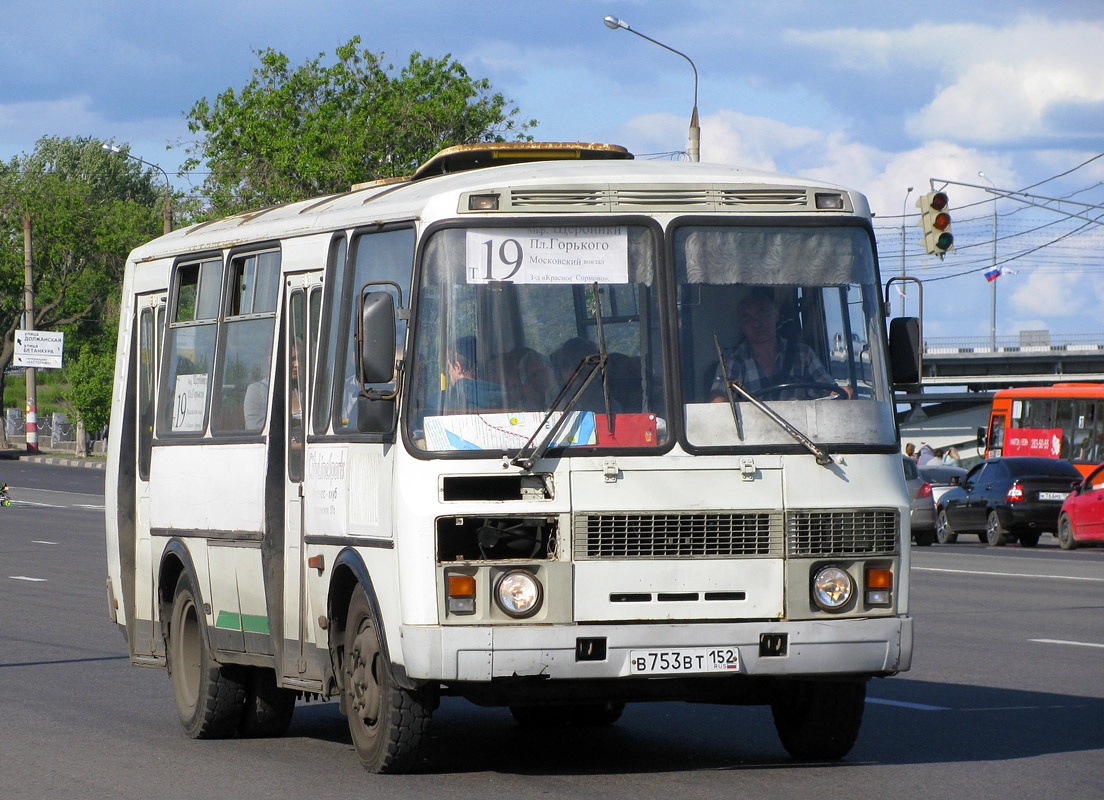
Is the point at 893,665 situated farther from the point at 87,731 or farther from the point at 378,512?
the point at 87,731

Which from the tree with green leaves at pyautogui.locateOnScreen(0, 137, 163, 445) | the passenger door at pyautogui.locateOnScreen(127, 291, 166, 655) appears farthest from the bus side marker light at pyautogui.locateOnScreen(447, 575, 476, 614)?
the tree with green leaves at pyautogui.locateOnScreen(0, 137, 163, 445)

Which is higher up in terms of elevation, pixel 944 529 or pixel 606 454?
pixel 606 454

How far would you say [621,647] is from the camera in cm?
727

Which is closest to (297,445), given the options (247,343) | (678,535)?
(247,343)

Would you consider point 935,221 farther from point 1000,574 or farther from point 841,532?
point 841,532

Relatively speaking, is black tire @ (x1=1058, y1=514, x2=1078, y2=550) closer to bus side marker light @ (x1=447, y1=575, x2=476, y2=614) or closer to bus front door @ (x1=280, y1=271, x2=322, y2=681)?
bus front door @ (x1=280, y1=271, x2=322, y2=681)

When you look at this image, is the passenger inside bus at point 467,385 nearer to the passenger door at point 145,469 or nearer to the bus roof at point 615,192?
the bus roof at point 615,192

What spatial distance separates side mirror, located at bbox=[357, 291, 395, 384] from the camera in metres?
7.31

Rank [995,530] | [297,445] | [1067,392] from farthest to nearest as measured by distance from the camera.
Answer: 1. [1067,392]
2. [995,530]
3. [297,445]

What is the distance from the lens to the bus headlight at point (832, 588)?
7492 millimetres

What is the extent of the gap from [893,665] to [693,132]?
88.4 feet

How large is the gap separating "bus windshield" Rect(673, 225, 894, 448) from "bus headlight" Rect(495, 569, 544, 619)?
2.94ft

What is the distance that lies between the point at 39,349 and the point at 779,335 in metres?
64.3

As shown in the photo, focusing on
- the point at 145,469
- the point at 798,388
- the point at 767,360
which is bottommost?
the point at 145,469
